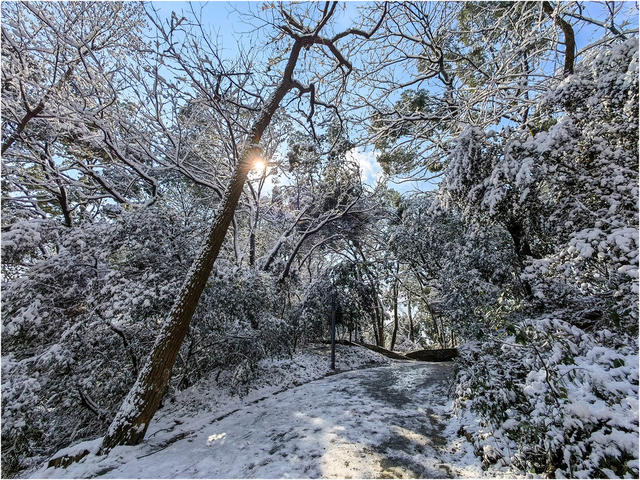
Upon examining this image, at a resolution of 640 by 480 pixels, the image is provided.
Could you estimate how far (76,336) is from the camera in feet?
14.4

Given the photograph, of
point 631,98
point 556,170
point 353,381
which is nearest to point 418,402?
point 353,381

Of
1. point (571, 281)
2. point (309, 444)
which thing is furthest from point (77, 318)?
point (571, 281)

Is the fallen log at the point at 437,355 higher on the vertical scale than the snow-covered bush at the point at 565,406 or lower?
lower

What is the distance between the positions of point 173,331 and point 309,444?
8.55ft

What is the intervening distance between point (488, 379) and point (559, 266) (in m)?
1.52

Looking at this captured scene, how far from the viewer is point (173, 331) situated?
14.0 feet

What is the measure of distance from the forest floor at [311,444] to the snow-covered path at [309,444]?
0.04 ft

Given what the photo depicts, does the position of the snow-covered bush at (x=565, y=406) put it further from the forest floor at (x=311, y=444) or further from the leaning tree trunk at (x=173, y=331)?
the leaning tree trunk at (x=173, y=331)

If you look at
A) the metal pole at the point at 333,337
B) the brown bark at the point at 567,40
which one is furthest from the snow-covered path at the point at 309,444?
the brown bark at the point at 567,40

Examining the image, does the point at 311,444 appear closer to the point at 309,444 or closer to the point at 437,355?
the point at 309,444

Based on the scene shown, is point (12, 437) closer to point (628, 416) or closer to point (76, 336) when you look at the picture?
point (76, 336)

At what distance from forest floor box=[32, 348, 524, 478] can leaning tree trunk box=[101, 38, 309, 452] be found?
0.29 metres

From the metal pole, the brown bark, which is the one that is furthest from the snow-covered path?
the brown bark

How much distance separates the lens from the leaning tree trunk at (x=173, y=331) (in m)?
3.83
